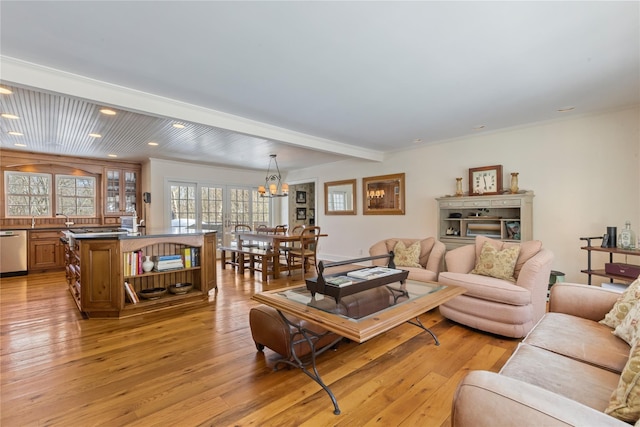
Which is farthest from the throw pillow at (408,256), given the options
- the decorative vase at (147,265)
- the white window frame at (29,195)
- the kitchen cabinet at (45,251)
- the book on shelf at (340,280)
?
the white window frame at (29,195)

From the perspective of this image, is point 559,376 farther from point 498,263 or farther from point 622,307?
point 498,263

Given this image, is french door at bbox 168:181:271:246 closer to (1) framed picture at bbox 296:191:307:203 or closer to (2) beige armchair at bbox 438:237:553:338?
(1) framed picture at bbox 296:191:307:203

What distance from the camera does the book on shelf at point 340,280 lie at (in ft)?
6.66

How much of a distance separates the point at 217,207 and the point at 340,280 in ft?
20.3

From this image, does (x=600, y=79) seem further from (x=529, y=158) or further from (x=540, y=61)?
(x=529, y=158)

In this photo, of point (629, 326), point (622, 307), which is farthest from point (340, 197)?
point (629, 326)

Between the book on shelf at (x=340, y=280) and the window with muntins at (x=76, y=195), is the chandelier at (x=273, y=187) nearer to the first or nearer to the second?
the book on shelf at (x=340, y=280)

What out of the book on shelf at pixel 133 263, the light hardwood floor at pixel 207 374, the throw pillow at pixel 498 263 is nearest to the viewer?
the light hardwood floor at pixel 207 374

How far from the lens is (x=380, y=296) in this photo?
2.22m

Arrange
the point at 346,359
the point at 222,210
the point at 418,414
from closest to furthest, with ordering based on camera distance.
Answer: the point at 418,414
the point at 346,359
the point at 222,210

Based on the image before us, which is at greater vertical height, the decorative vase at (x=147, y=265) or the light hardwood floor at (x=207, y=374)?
the decorative vase at (x=147, y=265)

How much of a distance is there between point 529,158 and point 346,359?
12.6 ft

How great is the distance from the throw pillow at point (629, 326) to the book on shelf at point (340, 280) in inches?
59.5

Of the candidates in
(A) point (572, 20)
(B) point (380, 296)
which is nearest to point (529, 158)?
(A) point (572, 20)
